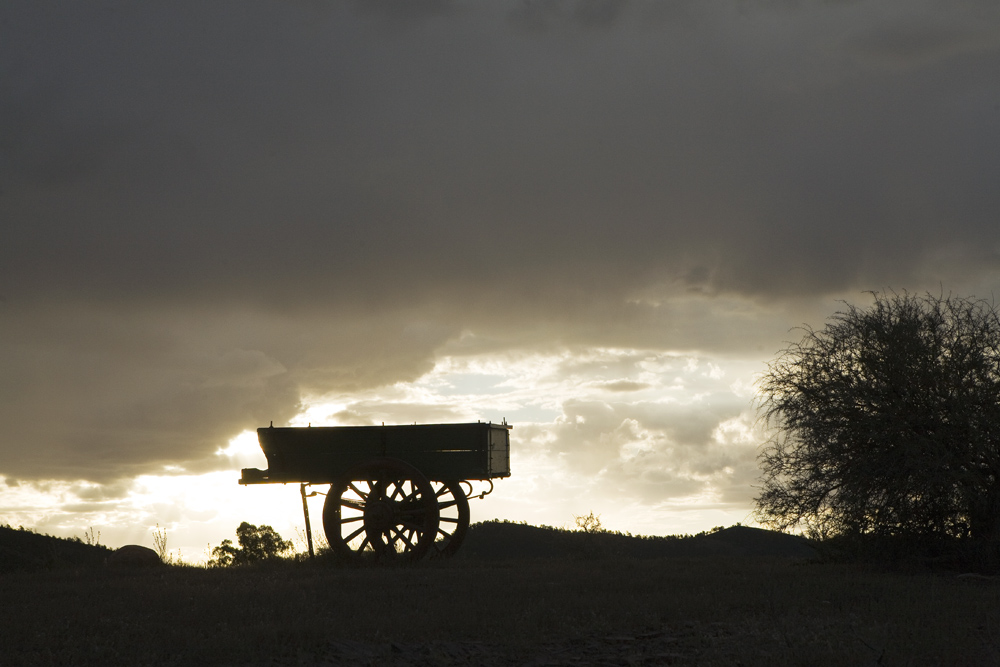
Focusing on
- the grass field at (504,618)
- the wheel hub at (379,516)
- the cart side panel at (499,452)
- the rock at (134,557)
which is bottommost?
the grass field at (504,618)

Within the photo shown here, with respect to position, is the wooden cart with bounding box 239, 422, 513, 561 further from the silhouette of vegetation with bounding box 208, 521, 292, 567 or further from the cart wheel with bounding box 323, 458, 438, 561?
the silhouette of vegetation with bounding box 208, 521, 292, 567

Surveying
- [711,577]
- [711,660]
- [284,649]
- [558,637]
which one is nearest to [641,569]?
[711,577]

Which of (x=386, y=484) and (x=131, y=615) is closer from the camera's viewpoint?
(x=131, y=615)

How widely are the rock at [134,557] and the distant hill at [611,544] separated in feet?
19.7

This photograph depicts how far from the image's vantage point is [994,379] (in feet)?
43.1

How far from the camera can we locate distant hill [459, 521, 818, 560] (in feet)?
59.7

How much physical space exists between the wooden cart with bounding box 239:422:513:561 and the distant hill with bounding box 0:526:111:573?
166 inches

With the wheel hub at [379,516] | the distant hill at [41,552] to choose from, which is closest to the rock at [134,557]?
the distant hill at [41,552]

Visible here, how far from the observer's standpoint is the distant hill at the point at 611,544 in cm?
1819

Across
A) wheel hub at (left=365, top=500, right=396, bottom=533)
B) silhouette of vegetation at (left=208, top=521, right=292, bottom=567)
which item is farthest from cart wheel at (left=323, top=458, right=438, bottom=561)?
silhouette of vegetation at (left=208, top=521, right=292, bottom=567)

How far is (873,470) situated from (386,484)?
307 inches

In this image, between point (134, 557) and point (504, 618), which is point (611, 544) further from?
point (504, 618)

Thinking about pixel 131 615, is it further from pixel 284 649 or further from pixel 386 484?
pixel 386 484

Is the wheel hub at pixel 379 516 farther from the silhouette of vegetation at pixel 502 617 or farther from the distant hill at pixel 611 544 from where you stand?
the distant hill at pixel 611 544
